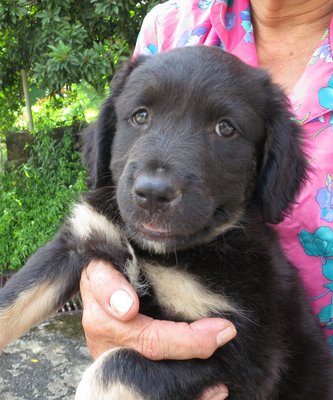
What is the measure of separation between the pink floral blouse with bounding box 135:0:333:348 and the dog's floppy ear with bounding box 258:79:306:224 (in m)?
0.09

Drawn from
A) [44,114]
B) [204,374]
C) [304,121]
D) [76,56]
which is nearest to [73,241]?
[204,374]

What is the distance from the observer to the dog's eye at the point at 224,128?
1.96 metres

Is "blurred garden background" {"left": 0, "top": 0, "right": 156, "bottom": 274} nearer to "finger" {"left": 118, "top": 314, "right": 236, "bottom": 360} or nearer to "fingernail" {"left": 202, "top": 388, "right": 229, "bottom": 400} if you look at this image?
"finger" {"left": 118, "top": 314, "right": 236, "bottom": 360}

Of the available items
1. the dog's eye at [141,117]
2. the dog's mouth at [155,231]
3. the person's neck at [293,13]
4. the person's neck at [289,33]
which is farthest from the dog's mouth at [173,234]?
the person's neck at [293,13]

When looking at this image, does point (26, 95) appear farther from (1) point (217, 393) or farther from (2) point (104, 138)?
(1) point (217, 393)

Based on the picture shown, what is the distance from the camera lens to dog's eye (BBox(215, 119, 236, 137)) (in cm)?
196

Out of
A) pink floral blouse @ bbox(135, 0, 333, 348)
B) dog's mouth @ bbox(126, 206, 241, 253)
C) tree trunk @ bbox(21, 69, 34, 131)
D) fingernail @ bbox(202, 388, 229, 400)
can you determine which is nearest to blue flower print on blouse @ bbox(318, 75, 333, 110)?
pink floral blouse @ bbox(135, 0, 333, 348)

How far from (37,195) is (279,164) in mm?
3583

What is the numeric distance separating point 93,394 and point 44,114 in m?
4.81

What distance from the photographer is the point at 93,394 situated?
1903 millimetres

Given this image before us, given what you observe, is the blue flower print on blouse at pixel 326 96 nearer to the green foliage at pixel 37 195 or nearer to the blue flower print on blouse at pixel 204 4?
the blue flower print on blouse at pixel 204 4

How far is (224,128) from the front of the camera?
196 cm

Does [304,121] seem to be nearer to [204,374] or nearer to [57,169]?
[204,374]

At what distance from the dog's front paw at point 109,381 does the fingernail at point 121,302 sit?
16 cm
